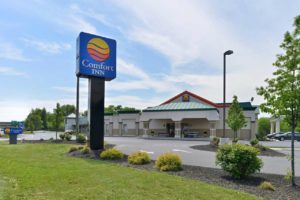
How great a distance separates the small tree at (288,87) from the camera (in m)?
8.48

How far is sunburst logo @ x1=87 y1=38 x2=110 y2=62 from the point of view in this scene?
688 inches

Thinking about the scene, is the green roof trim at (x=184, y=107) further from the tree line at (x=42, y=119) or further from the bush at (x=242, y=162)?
the tree line at (x=42, y=119)

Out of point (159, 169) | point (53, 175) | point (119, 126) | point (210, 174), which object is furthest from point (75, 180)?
point (119, 126)

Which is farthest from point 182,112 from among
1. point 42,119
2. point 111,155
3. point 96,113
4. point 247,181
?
point 42,119

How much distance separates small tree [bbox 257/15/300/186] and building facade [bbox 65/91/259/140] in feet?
83.1

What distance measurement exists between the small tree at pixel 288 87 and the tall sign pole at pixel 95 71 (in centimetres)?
1088

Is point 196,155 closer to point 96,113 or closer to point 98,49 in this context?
point 96,113

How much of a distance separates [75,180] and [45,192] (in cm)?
152

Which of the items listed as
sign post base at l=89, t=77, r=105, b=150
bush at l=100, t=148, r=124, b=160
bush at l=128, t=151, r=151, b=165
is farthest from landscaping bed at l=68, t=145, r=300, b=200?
sign post base at l=89, t=77, r=105, b=150

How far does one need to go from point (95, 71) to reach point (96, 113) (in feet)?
8.78

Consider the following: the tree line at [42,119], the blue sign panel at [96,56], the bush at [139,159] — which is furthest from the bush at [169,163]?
the tree line at [42,119]

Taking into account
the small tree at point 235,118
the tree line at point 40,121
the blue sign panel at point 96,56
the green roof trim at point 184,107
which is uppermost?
the blue sign panel at point 96,56

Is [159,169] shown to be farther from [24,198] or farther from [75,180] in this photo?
[24,198]

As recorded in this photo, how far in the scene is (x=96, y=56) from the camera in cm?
1775
